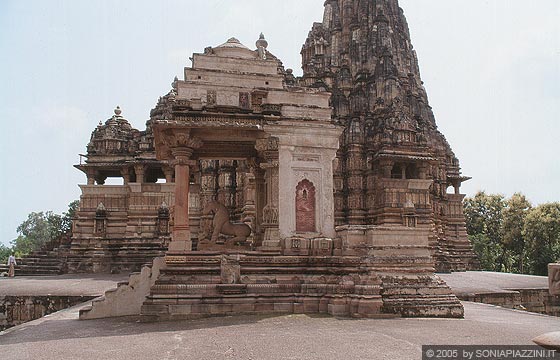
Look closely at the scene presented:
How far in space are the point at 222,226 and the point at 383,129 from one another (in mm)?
20376

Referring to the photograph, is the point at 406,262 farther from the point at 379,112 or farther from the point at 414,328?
the point at 379,112

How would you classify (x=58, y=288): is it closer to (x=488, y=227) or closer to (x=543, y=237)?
(x=543, y=237)

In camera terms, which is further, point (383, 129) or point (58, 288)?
point (383, 129)

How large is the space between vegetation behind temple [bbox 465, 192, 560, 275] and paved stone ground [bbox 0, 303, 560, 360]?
35.0 m

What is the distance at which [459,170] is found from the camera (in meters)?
41.6

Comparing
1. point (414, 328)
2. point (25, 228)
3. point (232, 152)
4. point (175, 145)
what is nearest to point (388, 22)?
point (232, 152)

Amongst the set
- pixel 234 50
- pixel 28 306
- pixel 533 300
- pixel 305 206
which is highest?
pixel 234 50

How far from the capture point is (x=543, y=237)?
143ft

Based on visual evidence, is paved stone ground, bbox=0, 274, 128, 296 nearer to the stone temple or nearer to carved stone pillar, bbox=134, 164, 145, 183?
the stone temple

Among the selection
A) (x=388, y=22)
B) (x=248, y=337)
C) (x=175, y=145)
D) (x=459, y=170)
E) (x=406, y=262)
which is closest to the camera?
(x=248, y=337)

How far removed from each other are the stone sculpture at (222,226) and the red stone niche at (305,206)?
202cm

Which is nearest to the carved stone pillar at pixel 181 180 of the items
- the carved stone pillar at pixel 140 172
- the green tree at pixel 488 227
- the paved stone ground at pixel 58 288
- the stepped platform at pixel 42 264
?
the paved stone ground at pixel 58 288

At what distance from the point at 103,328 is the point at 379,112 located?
26796 millimetres

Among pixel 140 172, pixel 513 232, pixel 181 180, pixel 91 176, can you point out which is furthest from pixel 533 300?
pixel 513 232
